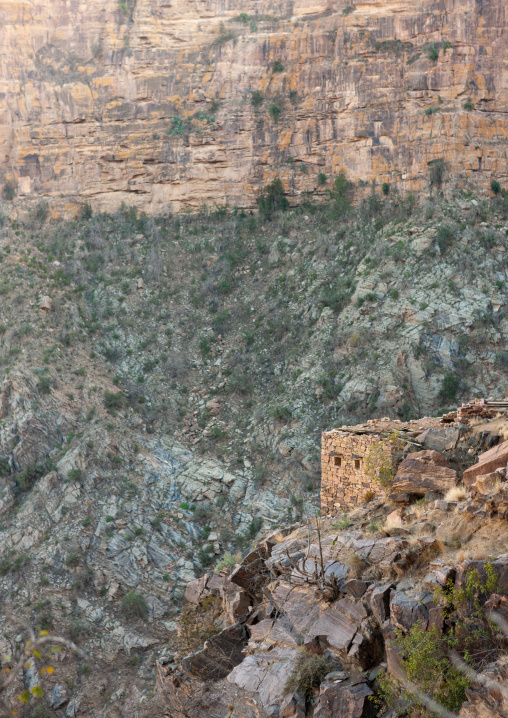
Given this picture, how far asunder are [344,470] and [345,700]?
281 inches

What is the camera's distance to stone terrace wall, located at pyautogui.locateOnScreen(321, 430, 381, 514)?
1784cm

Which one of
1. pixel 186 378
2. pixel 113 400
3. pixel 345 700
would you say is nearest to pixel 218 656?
pixel 345 700

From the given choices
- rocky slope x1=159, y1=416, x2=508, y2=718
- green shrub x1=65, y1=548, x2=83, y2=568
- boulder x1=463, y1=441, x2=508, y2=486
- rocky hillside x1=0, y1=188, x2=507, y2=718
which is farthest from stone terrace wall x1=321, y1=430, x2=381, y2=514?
green shrub x1=65, y1=548, x2=83, y2=568

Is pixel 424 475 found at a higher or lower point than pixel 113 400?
higher

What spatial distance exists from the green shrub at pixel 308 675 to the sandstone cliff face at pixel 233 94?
3245cm

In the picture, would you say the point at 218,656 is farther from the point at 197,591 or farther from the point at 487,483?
the point at 487,483

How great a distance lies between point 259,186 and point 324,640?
36.6 meters

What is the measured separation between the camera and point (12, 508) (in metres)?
32.3

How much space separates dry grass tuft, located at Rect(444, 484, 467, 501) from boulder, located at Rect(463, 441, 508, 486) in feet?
0.51

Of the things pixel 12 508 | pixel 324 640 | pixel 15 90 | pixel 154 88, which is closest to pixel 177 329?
pixel 12 508

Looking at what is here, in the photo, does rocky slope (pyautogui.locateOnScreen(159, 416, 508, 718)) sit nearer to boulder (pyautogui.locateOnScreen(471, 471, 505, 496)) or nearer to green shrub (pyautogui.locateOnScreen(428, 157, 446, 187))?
boulder (pyautogui.locateOnScreen(471, 471, 505, 496))

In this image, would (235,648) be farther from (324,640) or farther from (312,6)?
(312,6)

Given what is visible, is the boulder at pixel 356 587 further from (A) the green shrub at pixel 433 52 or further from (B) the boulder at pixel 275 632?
(A) the green shrub at pixel 433 52

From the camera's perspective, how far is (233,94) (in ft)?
156
